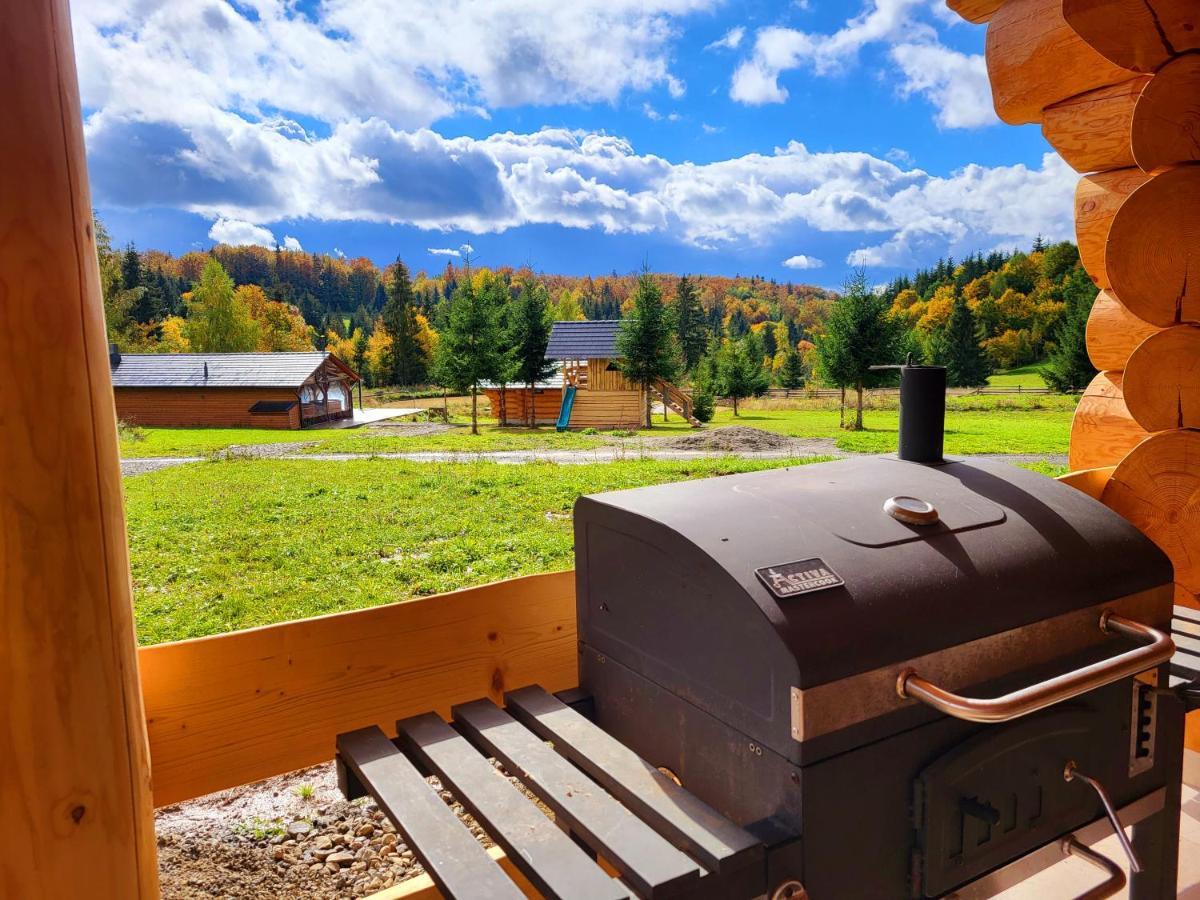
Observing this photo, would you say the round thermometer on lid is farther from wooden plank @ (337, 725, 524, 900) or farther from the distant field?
the distant field

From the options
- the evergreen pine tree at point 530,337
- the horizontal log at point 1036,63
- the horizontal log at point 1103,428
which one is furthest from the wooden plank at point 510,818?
the evergreen pine tree at point 530,337

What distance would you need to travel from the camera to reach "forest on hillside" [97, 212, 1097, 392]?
249 centimetres

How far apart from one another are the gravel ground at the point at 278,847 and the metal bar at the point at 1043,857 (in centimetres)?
96

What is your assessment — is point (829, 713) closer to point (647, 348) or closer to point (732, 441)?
point (732, 441)

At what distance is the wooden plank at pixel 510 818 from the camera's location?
0.74m

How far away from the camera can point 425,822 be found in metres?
0.86

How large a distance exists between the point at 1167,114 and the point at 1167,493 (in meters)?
0.82

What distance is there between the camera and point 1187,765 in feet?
6.32

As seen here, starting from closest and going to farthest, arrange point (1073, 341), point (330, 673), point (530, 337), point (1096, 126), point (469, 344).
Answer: point (330, 673) → point (1096, 126) → point (1073, 341) → point (469, 344) → point (530, 337)

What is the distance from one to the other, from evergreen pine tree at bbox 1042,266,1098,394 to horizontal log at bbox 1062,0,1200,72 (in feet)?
3.28

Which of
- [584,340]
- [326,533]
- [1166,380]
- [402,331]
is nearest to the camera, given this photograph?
[1166,380]

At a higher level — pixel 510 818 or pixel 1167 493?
pixel 1167 493

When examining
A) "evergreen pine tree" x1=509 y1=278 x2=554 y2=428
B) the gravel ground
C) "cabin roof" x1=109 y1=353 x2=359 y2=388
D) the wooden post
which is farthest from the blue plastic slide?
the wooden post

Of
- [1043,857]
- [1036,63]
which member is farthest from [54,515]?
[1036,63]
